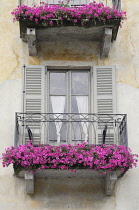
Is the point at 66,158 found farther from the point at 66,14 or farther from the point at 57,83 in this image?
the point at 66,14

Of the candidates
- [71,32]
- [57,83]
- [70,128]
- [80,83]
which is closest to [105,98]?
[80,83]

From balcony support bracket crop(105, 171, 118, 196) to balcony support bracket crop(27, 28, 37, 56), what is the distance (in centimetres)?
318

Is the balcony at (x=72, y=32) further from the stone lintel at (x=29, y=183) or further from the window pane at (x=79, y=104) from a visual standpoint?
the stone lintel at (x=29, y=183)

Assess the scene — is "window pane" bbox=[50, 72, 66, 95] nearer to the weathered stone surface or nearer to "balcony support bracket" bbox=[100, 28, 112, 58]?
"balcony support bracket" bbox=[100, 28, 112, 58]

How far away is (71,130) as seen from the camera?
1272 centimetres

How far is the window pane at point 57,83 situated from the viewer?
13195mm

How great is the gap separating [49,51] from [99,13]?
148 centimetres

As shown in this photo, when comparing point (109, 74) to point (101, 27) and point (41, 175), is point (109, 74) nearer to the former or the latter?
point (101, 27)

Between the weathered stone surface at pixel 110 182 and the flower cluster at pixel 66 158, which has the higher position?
the flower cluster at pixel 66 158

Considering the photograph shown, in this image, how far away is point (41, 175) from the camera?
39.8ft

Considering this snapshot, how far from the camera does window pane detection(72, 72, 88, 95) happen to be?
13.2m

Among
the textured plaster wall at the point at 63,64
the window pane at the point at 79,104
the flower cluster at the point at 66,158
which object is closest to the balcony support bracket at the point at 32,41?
the textured plaster wall at the point at 63,64

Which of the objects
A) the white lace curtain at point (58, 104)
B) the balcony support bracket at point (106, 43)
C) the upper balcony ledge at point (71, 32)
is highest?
the upper balcony ledge at point (71, 32)

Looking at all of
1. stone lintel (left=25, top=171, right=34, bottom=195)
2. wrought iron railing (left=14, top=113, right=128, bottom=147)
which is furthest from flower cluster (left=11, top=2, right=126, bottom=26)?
stone lintel (left=25, top=171, right=34, bottom=195)
